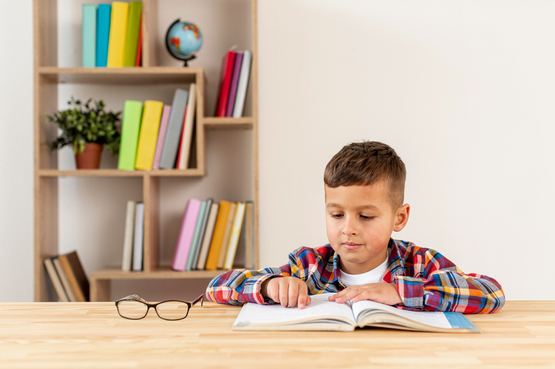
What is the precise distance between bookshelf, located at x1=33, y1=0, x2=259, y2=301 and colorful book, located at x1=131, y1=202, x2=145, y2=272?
1.4 inches

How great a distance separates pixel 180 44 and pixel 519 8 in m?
1.47

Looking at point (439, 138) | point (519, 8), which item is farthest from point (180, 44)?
point (519, 8)

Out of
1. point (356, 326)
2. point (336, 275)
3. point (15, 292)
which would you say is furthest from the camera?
point (15, 292)

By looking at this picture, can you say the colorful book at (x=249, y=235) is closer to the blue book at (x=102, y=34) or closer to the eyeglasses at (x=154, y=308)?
the blue book at (x=102, y=34)

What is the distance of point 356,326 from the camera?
772 mm

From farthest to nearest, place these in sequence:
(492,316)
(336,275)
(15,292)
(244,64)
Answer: (15,292)
(244,64)
(336,275)
(492,316)

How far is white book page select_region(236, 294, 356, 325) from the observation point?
766mm

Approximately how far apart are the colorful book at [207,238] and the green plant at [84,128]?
19.0 inches

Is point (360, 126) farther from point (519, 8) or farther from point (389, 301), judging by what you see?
point (389, 301)

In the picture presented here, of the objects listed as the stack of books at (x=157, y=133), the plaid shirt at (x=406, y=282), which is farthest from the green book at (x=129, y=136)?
the plaid shirt at (x=406, y=282)

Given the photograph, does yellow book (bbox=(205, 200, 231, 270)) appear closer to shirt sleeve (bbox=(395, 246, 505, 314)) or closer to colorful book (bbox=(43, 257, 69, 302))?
colorful book (bbox=(43, 257, 69, 302))

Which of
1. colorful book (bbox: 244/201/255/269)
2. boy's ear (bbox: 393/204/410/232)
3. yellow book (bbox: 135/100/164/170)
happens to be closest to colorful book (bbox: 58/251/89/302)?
yellow book (bbox: 135/100/164/170)

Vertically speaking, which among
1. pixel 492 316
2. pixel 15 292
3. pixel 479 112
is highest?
pixel 479 112

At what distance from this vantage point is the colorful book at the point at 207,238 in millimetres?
1980
